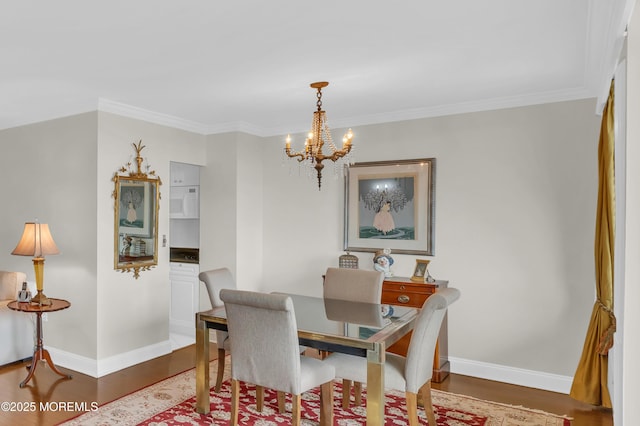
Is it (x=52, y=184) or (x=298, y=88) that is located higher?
(x=298, y=88)

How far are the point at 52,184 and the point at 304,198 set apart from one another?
2.49 metres

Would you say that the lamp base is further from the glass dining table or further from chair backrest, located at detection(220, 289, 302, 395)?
chair backrest, located at detection(220, 289, 302, 395)

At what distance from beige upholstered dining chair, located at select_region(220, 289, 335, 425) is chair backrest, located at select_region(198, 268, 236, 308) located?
0.87 meters

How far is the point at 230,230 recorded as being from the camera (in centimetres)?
492

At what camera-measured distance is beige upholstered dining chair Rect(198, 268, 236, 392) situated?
3482 millimetres

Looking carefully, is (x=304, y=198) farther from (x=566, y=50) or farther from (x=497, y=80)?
(x=566, y=50)

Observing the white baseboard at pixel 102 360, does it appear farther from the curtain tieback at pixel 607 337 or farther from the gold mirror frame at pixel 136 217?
the curtain tieback at pixel 607 337

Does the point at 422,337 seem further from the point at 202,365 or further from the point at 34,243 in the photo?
the point at 34,243

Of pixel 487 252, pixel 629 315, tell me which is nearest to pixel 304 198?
pixel 487 252

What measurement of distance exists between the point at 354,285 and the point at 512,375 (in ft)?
5.15

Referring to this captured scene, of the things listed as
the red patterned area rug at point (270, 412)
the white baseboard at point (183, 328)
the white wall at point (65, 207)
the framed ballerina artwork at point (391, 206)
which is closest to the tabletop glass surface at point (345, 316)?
the red patterned area rug at point (270, 412)

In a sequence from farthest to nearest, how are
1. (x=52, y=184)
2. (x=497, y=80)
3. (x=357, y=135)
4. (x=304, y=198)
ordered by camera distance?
(x=304, y=198) < (x=357, y=135) < (x=52, y=184) < (x=497, y=80)

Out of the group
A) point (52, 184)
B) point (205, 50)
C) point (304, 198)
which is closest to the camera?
point (205, 50)

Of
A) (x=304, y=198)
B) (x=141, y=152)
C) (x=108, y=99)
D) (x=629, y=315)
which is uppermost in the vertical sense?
(x=108, y=99)
